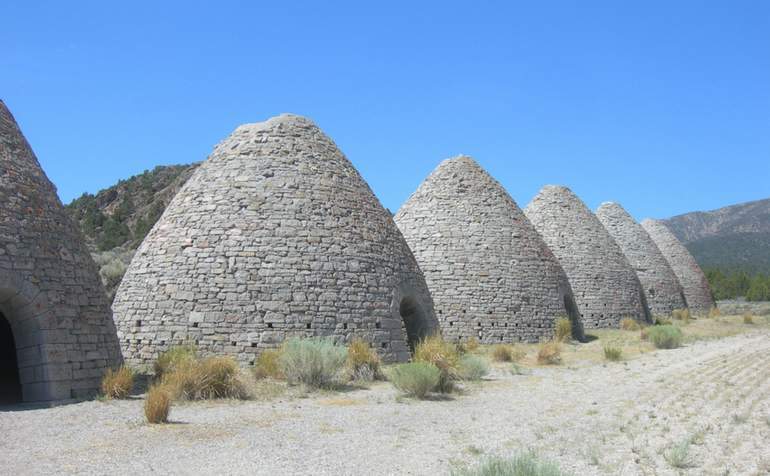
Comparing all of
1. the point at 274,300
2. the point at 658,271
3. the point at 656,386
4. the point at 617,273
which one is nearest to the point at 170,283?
the point at 274,300

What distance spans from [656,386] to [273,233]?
6.58 m

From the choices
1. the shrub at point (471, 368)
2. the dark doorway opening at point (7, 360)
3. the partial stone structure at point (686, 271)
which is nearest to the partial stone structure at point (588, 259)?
the partial stone structure at point (686, 271)

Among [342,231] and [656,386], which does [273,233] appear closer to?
[342,231]

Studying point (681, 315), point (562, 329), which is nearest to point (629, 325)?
point (562, 329)

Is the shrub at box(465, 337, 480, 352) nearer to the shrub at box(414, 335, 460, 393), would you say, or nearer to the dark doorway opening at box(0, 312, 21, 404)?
the shrub at box(414, 335, 460, 393)

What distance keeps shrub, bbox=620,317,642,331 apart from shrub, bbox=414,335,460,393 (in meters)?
11.9

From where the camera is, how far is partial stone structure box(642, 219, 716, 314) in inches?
1208

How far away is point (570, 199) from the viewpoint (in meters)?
24.5

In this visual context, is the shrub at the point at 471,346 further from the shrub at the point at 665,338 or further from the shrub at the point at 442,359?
the shrub at the point at 665,338

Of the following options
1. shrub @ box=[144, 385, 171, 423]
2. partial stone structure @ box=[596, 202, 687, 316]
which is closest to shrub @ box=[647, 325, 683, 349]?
partial stone structure @ box=[596, 202, 687, 316]

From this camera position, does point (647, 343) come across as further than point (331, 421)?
Yes

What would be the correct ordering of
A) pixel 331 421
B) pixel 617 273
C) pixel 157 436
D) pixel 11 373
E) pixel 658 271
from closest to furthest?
pixel 157 436 < pixel 331 421 < pixel 11 373 < pixel 617 273 < pixel 658 271

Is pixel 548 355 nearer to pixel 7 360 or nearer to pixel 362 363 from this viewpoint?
pixel 362 363

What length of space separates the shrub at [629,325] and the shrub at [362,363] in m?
13.0
